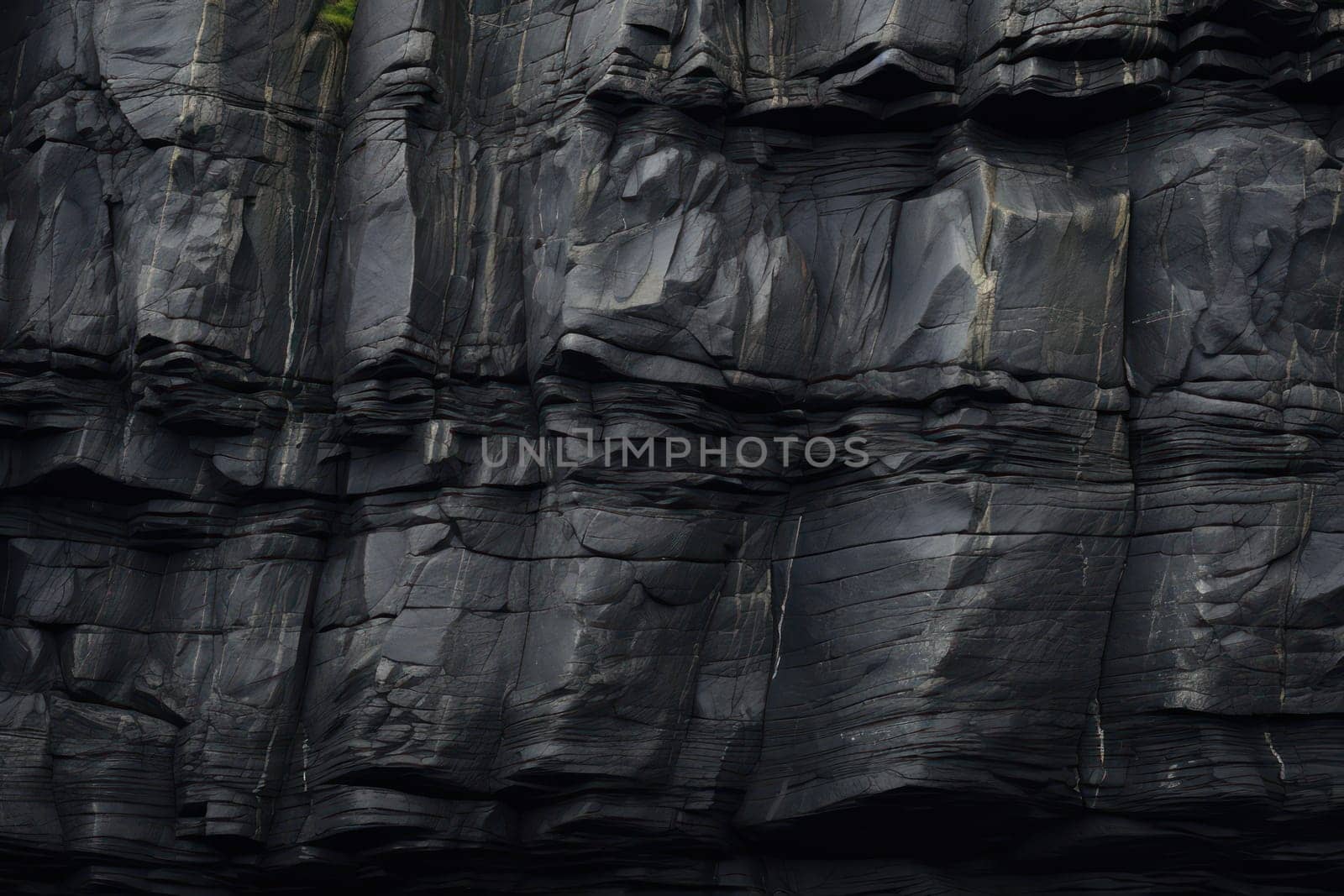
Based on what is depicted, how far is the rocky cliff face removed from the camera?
17469mm

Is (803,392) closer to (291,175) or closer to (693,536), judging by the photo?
(693,536)

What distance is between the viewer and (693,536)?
18.1 m

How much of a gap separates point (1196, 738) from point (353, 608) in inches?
345

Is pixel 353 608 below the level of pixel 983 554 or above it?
below

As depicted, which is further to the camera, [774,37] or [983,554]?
[774,37]

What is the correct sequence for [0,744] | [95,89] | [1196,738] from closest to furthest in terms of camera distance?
[1196,738], [0,744], [95,89]

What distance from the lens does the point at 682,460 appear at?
1817 centimetres

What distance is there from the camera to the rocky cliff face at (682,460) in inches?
688

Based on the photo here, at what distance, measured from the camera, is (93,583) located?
63.7 ft

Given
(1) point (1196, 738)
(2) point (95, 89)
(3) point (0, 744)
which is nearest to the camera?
(1) point (1196, 738)

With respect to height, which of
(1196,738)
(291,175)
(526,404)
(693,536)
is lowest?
(1196,738)

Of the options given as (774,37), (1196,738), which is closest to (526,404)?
(774,37)

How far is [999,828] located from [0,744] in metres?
10.5

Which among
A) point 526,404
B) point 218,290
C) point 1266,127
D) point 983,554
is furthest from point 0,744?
point 1266,127
